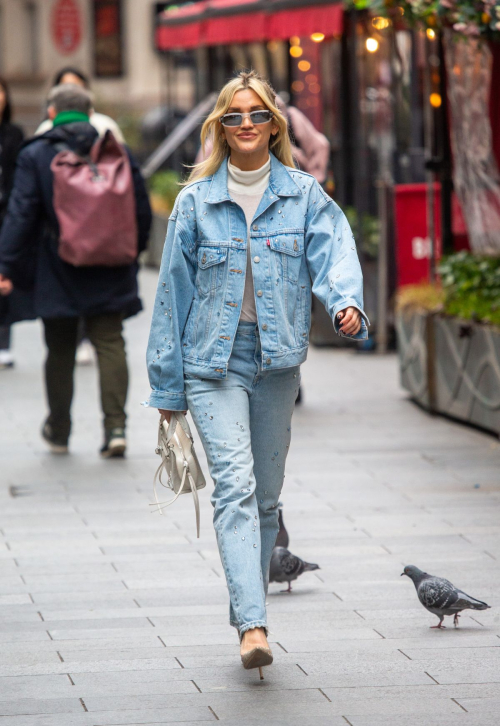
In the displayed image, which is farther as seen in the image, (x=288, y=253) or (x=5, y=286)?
(x=5, y=286)

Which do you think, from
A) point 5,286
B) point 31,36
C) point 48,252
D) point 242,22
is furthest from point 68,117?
point 31,36

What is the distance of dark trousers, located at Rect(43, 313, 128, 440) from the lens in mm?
7340

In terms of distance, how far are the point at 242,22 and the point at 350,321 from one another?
907 centimetres

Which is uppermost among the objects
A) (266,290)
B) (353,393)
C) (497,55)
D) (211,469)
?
(497,55)

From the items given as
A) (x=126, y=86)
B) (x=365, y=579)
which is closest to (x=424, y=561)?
(x=365, y=579)

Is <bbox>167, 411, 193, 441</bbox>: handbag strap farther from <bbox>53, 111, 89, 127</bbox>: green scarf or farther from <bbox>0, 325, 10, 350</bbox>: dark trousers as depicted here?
<bbox>0, 325, 10, 350</bbox>: dark trousers

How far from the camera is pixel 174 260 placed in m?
4.07

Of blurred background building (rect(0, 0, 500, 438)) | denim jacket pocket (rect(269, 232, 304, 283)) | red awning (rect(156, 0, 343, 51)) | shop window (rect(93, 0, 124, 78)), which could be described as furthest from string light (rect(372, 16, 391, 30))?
shop window (rect(93, 0, 124, 78))

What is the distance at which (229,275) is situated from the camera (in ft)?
13.3

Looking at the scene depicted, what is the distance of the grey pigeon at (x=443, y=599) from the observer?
14.0ft

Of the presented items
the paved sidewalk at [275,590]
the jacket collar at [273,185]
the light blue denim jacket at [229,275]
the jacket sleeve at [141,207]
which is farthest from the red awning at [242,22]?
the light blue denim jacket at [229,275]

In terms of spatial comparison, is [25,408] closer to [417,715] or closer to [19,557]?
[19,557]

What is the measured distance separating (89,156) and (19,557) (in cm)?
257

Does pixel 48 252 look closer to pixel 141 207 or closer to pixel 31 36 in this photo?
pixel 141 207
